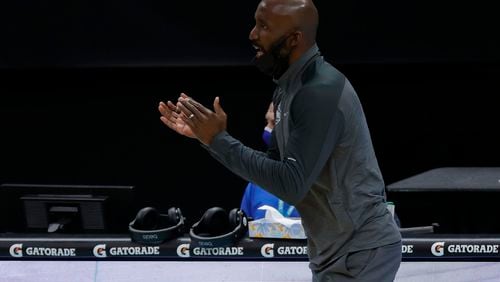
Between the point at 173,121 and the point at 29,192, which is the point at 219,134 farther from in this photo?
the point at 29,192

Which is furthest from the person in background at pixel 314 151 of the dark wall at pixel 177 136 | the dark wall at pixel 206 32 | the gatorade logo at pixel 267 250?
the dark wall at pixel 177 136

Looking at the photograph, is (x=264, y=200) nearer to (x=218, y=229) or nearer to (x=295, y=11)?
(x=218, y=229)

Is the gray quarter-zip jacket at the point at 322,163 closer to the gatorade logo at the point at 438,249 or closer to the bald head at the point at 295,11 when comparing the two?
the bald head at the point at 295,11

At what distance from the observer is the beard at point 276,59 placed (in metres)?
2.13

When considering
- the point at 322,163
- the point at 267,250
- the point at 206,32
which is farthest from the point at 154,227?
the point at 206,32

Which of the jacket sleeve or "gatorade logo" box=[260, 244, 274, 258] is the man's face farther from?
"gatorade logo" box=[260, 244, 274, 258]

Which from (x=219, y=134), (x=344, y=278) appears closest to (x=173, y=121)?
(x=219, y=134)

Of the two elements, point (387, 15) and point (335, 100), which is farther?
point (387, 15)

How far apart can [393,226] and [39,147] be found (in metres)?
4.64

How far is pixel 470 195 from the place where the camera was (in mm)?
4496

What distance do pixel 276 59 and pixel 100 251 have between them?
1425 millimetres

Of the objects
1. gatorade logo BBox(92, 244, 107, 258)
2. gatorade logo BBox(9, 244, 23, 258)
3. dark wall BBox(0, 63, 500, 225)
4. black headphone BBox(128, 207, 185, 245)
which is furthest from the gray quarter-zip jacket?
dark wall BBox(0, 63, 500, 225)

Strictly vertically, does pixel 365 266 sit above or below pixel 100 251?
above

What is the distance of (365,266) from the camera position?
2.18 m
